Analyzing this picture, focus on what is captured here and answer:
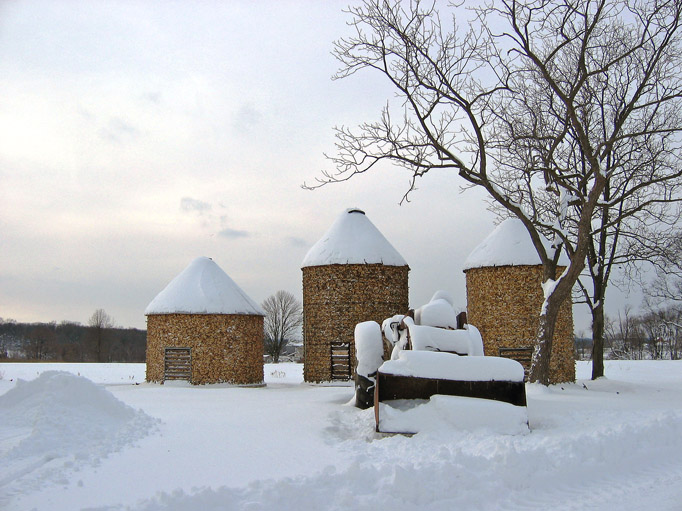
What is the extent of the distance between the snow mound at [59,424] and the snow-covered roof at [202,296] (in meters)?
10.1

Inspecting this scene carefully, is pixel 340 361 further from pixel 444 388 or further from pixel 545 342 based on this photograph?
pixel 444 388

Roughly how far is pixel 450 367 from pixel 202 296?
13.4 meters

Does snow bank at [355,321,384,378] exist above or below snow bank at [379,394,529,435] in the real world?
above

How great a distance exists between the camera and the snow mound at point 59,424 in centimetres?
764

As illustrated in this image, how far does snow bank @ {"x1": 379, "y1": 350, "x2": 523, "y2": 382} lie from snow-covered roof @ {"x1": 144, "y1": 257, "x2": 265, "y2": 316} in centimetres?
1228

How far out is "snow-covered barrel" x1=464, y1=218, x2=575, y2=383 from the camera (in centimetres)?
2044

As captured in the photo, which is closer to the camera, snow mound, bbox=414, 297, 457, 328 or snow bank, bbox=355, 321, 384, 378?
snow mound, bbox=414, 297, 457, 328

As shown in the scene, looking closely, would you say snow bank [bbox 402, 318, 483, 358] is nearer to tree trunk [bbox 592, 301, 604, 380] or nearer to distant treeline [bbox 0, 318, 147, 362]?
tree trunk [bbox 592, 301, 604, 380]

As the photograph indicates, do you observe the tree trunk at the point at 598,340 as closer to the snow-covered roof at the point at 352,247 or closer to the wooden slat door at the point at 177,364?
the snow-covered roof at the point at 352,247

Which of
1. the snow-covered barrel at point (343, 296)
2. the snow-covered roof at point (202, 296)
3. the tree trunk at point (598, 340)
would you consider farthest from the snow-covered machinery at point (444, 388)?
the tree trunk at point (598, 340)

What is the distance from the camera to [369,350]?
1279cm

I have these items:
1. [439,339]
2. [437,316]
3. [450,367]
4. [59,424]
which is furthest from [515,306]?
[59,424]

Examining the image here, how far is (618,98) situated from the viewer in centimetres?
2112

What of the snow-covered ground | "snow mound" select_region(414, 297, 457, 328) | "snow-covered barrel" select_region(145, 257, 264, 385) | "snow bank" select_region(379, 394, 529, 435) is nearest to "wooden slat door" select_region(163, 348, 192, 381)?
"snow-covered barrel" select_region(145, 257, 264, 385)
